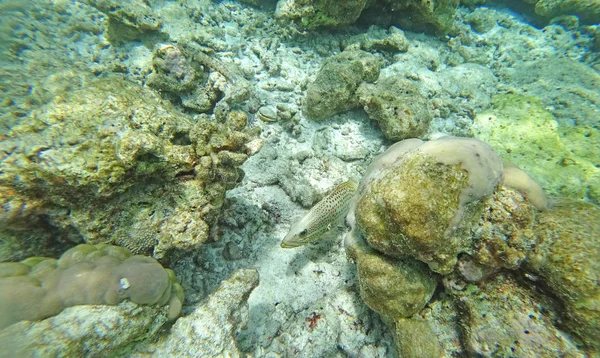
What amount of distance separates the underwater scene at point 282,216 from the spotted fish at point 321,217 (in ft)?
0.10

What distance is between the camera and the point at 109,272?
225 cm

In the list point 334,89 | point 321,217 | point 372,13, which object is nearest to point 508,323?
point 321,217

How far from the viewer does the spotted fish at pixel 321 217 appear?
309 centimetres

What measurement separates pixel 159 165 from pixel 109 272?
1.08 metres

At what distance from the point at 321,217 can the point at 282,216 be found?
1.09 metres

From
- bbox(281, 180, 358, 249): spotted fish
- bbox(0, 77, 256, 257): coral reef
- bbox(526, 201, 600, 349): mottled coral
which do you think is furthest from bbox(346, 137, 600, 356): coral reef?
bbox(0, 77, 256, 257): coral reef

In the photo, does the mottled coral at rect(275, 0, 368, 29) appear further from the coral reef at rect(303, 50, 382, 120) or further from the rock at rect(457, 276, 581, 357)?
the rock at rect(457, 276, 581, 357)

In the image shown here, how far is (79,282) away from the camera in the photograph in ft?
7.07

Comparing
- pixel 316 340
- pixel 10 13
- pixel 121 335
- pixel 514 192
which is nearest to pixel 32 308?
pixel 121 335

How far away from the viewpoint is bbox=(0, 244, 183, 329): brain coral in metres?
1.95

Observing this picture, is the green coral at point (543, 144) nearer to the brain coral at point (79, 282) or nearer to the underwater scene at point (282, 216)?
the underwater scene at point (282, 216)

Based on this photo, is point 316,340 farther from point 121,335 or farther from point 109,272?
point 109,272

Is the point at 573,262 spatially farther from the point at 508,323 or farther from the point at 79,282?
the point at 79,282

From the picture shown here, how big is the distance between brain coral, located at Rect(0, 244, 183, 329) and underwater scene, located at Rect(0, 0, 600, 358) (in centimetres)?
1
